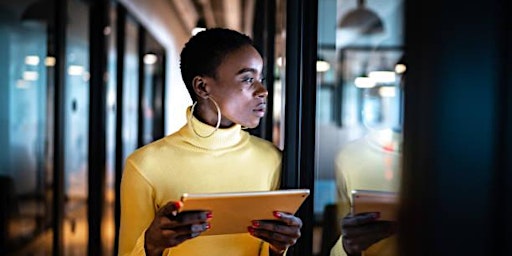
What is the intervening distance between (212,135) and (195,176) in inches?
3.6

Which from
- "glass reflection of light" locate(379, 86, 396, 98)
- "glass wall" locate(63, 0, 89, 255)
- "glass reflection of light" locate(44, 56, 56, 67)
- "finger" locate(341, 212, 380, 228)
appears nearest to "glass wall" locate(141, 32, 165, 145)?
"glass wall" locate(63, 0, 89, 255)

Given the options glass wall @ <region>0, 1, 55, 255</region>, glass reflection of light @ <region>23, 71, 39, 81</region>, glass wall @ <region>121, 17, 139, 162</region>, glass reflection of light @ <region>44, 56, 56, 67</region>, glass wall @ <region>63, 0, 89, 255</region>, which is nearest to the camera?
glass wall @ <region>0, 1, 55, 255</region>

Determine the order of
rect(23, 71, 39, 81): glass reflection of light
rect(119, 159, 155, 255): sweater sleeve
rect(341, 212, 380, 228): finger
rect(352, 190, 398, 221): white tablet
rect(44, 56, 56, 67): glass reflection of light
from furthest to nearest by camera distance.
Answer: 1. rect(44, 56, 56, 67): glass reflection of light
2. rect(23, 71, 39, 81): glass reflection of light
3. rect(119, 159, 155, 255): sweater sleeve
4. rect(341, 212, 380, 228): finger
5. rect(352, 190, 398, 221): white tablet

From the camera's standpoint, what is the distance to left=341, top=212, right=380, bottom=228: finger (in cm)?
109

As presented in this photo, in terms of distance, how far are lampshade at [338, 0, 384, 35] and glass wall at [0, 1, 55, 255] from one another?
2.27m

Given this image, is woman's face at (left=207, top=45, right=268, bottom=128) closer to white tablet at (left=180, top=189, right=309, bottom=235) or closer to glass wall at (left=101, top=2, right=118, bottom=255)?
white tablet at (left=180, top=189, right=309, bottom=235)

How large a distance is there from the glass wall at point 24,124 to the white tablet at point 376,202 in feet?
8.29

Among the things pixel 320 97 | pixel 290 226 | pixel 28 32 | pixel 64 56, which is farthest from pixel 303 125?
pixel 64 56

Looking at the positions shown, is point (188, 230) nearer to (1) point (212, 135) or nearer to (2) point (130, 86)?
(1) point (212, 135)

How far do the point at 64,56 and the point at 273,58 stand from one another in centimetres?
232

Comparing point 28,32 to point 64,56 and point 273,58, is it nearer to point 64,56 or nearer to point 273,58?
point 64,56

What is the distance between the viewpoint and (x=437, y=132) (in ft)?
3.00

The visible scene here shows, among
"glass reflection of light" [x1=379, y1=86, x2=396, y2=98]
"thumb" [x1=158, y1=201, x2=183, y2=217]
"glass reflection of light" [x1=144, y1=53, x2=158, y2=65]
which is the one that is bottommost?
"thumb" [x1=158, y1=201, x2=183, y2=217]

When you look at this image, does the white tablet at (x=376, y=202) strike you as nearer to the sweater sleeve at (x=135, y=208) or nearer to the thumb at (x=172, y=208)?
the thumb at (x=172, y=208)
